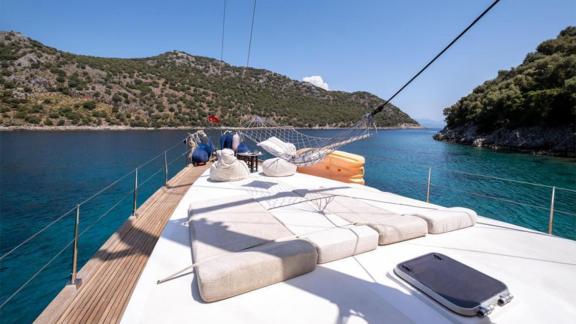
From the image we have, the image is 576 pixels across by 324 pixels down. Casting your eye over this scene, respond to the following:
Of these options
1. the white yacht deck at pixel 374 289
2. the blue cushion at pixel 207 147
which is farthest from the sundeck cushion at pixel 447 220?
the blue cushion at pixel 207 147

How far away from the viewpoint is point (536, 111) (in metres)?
22.5

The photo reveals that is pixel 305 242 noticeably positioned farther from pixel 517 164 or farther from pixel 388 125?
pixel 388 125

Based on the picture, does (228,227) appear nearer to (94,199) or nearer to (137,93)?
(94,199)

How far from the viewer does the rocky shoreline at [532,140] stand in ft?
66.6

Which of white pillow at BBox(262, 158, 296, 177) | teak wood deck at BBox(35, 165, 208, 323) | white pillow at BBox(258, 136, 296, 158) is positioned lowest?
teak wood deck at BBox(35, 165, 208, 323)

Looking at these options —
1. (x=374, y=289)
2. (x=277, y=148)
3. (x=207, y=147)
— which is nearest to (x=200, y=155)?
(x=207, y=147)

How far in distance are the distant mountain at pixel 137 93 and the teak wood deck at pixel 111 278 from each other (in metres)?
26.6

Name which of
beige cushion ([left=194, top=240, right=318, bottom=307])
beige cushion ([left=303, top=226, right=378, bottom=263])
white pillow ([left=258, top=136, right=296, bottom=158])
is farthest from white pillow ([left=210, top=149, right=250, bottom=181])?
beige cushion ([left=194, top=240, right=318, bottom=307])

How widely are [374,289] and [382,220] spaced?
1024 mm

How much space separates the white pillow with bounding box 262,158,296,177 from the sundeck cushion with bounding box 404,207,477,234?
3.33m

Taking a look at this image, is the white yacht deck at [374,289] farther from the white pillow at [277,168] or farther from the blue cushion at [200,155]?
the blue cushion at [200,155]

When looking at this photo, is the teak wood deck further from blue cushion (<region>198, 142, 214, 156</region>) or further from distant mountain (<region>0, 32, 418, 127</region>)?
distant mountain (<region>0, 32, 418, 127</region>)

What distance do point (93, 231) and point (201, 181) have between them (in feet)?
8.53

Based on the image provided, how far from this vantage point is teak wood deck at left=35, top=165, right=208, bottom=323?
1746 millimetres
